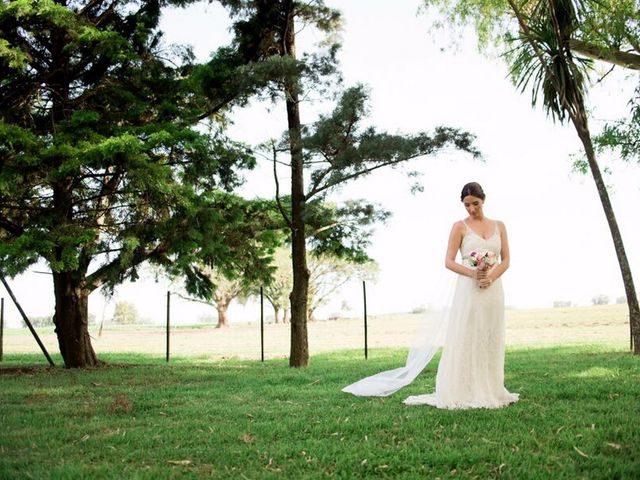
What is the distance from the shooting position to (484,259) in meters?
6.85

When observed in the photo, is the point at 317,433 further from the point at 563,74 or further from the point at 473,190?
the point at 563,74

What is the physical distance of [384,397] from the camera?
7594 mm

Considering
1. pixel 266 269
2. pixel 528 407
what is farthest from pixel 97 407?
pixel 266 269

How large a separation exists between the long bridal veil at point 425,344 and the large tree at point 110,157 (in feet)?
18.1

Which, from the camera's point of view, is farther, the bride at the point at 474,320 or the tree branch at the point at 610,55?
the tree branch at the point at 610,55

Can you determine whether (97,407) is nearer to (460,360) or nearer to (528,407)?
(460,360)

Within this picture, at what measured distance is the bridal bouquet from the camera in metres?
6.86

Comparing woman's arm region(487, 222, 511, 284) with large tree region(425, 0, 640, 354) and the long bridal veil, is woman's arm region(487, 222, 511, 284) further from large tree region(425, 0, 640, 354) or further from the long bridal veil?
large tree region(425, 0, 640, 354)

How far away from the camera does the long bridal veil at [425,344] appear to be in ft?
24.8

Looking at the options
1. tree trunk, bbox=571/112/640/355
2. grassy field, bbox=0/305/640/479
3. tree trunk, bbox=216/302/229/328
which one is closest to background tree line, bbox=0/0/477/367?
tree trunk, bbox=571/112/640/355

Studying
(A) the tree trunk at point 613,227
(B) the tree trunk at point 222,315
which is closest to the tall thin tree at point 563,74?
(A) the tree trunk at point 613,227

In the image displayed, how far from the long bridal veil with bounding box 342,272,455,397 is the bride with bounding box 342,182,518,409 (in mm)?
340

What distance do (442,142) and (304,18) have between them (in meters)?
3.91

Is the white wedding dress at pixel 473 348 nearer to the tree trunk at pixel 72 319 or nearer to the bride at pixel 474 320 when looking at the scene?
the bride at pixel 474 320
